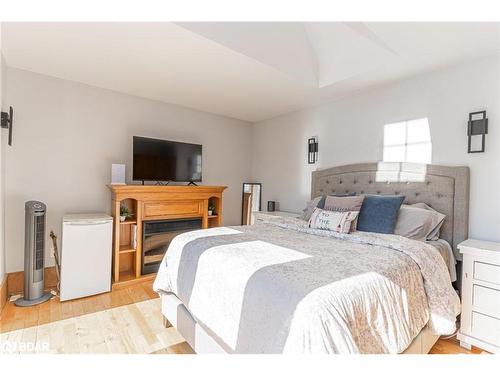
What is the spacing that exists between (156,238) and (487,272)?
333cm

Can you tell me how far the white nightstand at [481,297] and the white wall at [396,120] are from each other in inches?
18.6

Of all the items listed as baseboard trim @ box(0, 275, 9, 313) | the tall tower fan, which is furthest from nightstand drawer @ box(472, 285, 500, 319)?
baseboard trim @ box(0, 275, 9, 313)

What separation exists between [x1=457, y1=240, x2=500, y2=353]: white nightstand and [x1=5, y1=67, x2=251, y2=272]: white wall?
3.59 meters

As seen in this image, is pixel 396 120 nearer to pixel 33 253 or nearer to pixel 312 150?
pixel 312 150

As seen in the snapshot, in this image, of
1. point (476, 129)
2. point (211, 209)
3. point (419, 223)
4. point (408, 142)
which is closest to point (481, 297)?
point (419, 223)

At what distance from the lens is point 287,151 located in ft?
13.7

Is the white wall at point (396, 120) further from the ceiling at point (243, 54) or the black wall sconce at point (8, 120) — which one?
the black wall sconce at point (8, 120)

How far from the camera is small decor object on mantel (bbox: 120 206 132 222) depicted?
3.16m

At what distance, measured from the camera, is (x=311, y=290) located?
45.9 inches

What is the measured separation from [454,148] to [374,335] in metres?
2.12

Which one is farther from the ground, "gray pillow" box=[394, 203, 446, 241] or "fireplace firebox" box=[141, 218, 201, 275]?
"gray pillow" box=[394, 203, 446, 241]

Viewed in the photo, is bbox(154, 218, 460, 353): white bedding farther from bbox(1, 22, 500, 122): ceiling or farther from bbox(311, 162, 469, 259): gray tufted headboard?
bbox(1, 22, 500, 122): ceiling

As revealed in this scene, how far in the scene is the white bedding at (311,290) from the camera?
43.3 inches
